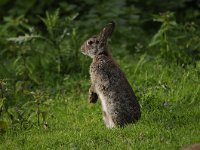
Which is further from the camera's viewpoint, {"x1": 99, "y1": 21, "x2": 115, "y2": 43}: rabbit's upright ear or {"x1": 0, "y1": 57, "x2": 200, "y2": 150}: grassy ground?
{"x1": 99, "y1": 21, "x2": 115, "y2": 43}: rabbit's upright ear

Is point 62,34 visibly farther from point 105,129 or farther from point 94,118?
point 105,129

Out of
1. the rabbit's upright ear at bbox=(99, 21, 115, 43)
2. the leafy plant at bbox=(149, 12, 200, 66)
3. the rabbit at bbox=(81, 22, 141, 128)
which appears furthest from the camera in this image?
the leafy plant at bbox=(149, 12, 200, 66)

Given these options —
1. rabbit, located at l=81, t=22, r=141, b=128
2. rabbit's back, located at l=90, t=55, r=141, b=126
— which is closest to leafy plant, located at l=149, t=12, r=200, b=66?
rabbit, located at l=81, t=22, r=141, b=128

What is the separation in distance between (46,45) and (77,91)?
2.42 meters

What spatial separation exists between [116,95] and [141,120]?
0.47 m

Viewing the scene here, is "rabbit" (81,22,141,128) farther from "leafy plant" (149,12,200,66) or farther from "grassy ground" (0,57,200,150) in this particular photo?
"leafy plant" (149,12,200,66)

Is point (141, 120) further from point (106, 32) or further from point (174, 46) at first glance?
point (174, 46)

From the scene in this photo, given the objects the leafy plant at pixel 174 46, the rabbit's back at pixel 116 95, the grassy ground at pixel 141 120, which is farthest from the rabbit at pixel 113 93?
the leafy plant at pixel 174 46

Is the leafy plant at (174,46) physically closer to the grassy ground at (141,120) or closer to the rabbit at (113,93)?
the grassy ground at (141,120)

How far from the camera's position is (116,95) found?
9.02 meters

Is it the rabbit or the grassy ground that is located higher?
the rabbit

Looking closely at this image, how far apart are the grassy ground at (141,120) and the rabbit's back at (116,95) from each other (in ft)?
0.64

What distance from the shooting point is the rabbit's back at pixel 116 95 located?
899cm

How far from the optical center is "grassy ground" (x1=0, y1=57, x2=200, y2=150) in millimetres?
8367
